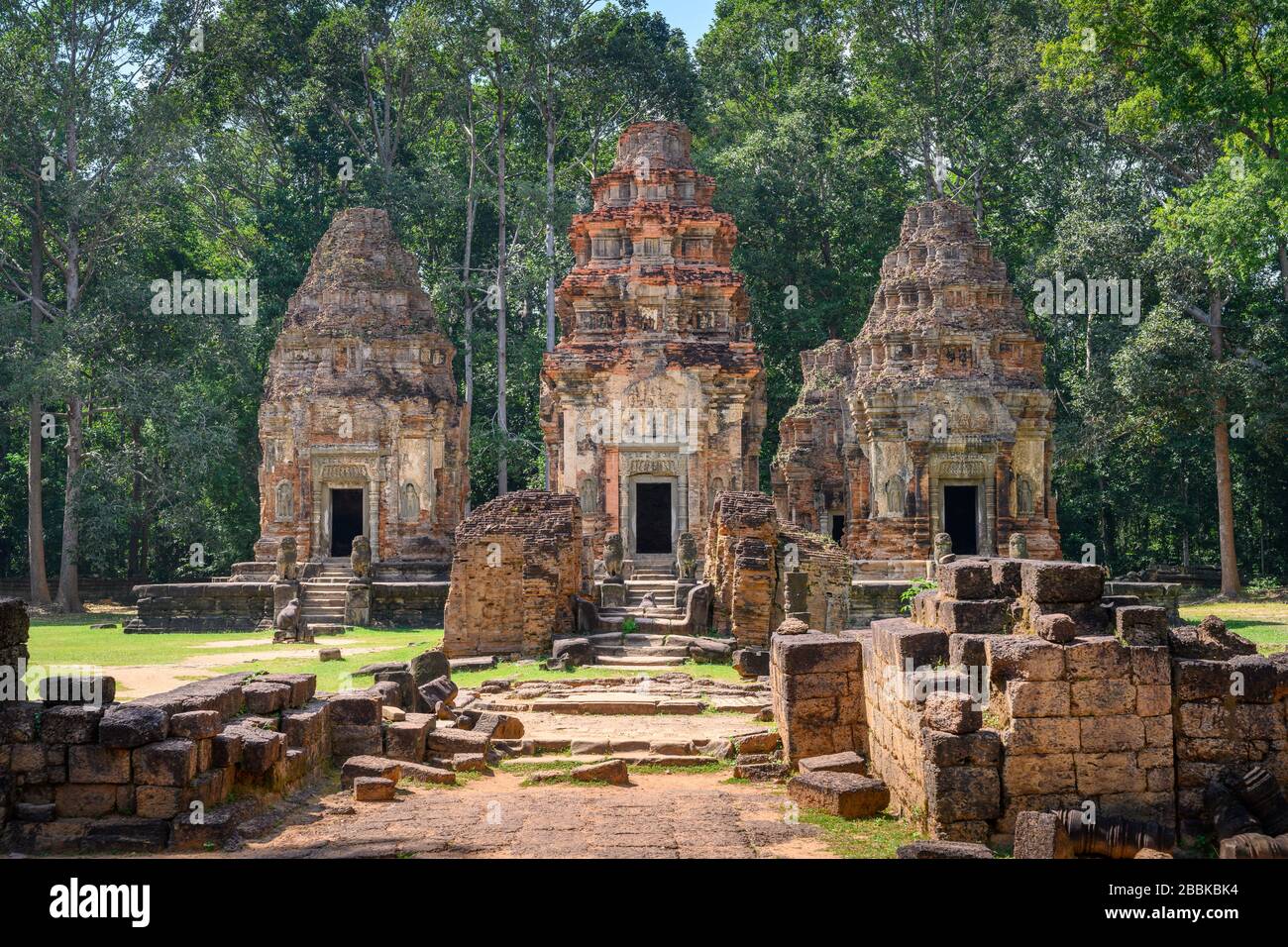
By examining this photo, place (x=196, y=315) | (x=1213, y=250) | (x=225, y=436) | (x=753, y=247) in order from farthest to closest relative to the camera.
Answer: (x=753, y=247), (x=196, y=315), (x=225, y=436), (x=1213, y=250)

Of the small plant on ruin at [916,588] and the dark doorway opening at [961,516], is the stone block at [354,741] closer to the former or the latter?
the small plant on ruin at [916,588]

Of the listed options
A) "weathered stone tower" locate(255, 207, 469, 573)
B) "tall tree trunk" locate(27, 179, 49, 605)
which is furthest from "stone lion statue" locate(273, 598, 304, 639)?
"tall tree trunk" locate(27, 179, 49, 605)

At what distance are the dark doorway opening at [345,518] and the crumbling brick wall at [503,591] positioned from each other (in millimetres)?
10550

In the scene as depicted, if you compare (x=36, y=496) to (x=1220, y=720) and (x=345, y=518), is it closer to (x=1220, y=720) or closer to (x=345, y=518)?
(x=345, y=518)

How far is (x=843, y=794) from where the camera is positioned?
28.2 feet

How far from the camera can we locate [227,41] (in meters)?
35.4

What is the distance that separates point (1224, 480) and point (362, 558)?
18091 mm

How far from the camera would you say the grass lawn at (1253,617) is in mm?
19273

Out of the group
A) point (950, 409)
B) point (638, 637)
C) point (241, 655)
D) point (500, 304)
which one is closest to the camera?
point (638, 637)

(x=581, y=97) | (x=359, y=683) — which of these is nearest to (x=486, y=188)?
(x=581, y=97)

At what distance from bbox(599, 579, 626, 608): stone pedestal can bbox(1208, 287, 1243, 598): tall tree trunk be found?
45.0 ft

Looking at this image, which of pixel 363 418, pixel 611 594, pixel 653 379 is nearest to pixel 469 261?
pixel 363 418
